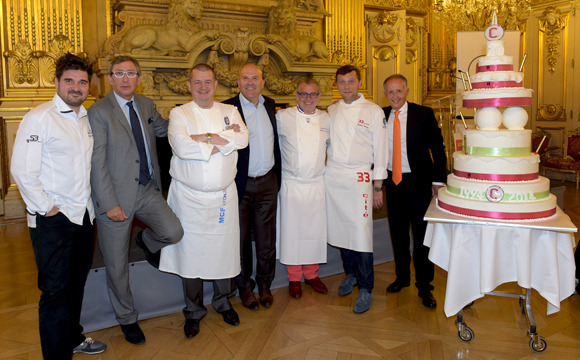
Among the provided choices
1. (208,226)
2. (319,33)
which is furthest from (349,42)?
(208,226)

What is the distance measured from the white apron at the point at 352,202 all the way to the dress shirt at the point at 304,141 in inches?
5.6

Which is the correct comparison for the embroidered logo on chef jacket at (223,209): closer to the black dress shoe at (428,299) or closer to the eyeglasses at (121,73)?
the eyeglasses at (121,73)

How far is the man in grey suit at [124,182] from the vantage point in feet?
8.36

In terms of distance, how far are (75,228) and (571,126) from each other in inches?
360

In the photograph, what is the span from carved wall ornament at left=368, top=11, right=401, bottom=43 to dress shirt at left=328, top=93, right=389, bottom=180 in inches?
A: 208

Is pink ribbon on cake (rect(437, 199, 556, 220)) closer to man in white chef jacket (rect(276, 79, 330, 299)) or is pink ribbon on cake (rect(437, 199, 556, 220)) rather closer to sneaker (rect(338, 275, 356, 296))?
man in white chef jacket (rect(276, 79, 330, 299))

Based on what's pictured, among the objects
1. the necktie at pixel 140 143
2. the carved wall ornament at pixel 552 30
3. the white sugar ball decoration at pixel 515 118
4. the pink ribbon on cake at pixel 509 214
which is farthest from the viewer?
the carved wall ornament at pixel 552 30

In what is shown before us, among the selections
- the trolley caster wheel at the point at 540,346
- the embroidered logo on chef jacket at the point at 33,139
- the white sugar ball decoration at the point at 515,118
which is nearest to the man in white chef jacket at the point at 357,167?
the white sugar ball decoration at the point at 515,118

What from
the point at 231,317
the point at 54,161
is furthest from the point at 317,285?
the point at 54,161

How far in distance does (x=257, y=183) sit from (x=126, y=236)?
927mm

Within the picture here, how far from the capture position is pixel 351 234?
3.24 meters

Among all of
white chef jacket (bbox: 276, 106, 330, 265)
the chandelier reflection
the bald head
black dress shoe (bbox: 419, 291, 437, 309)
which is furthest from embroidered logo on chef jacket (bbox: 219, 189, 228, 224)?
the chandelier reflection

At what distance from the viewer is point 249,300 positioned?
325cm

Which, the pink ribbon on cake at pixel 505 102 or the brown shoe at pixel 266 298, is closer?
the pink ribbon on cake at pixel 505 102
